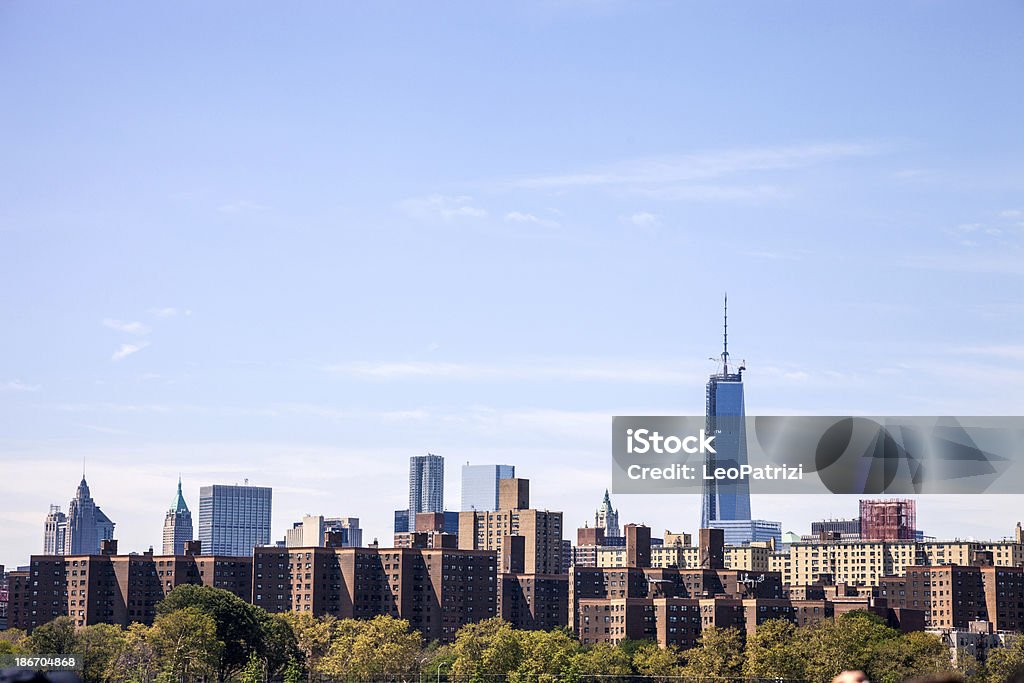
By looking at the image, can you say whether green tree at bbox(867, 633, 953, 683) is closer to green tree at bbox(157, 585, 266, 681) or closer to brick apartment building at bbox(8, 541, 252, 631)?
green tree at bbox(157, 585, 266, 681)

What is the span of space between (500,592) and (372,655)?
133 ft

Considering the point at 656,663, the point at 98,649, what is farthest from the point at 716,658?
the point at 98,649

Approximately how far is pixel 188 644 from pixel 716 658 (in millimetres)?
27458

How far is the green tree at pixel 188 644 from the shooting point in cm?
7424

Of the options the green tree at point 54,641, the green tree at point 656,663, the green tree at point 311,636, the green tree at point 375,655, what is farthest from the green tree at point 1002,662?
the green tree at point 54,641

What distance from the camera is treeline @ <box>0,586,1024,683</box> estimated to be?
75125 millimetres

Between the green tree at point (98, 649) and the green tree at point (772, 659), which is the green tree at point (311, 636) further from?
the green tree at point (772, 659)

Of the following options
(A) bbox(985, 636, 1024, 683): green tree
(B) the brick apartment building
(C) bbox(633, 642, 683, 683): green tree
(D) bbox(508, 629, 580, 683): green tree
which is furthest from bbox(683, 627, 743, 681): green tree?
(B) the brick apartment building

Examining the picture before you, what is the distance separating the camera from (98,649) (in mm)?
69438

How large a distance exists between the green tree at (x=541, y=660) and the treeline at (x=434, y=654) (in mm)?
70

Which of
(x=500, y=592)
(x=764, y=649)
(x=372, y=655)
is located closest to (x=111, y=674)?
(x=372, y=655)

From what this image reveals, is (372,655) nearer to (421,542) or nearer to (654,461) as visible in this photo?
(654,461)

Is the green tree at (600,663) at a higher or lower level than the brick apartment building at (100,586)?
lower

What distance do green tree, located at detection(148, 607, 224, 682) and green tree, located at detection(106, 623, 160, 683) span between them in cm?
52
